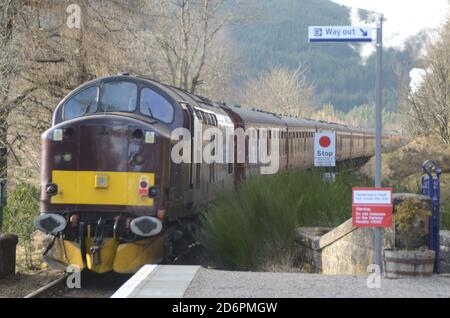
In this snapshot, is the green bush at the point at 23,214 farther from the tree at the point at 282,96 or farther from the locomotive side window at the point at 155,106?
the tree at the point at 282,96

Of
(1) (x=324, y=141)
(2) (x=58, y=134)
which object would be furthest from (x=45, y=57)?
(2) (x=58, y=134)

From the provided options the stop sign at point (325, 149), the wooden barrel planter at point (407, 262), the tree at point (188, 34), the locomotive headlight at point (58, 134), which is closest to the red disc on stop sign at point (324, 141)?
the stop sign at point (325, 149)

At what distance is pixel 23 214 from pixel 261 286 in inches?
438

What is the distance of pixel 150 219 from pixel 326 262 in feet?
8.82

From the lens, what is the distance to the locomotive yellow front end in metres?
11.6

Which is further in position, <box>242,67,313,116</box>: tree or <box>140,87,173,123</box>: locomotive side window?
<box>242,67,313,116</box>: tree

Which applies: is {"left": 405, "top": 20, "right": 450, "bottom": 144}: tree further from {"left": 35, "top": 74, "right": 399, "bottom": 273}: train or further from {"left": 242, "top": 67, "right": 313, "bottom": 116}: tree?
{"left": 242, "top": 67, "right": 313, "bottom": 116}: tree

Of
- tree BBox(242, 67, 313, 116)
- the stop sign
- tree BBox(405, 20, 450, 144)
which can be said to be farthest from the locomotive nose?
tree BBox(242, 67, 313, 116)

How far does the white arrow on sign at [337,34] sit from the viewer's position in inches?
352

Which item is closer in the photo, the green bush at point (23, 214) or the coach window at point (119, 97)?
the coach window at point (119, 97)

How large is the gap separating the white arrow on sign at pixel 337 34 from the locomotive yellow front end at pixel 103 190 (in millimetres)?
3546

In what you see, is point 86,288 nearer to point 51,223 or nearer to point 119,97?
Result: point 51,223

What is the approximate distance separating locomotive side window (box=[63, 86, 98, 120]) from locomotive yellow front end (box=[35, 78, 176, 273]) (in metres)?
0.69

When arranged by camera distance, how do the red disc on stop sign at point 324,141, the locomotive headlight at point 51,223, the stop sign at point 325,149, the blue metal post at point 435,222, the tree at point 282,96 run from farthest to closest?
the tree at point 282,96
the red disc on stop sign at point 324,141
the stop sign at point 325,149
the locomotive headlight at point 51,223
the blue metal post at point 435,222
